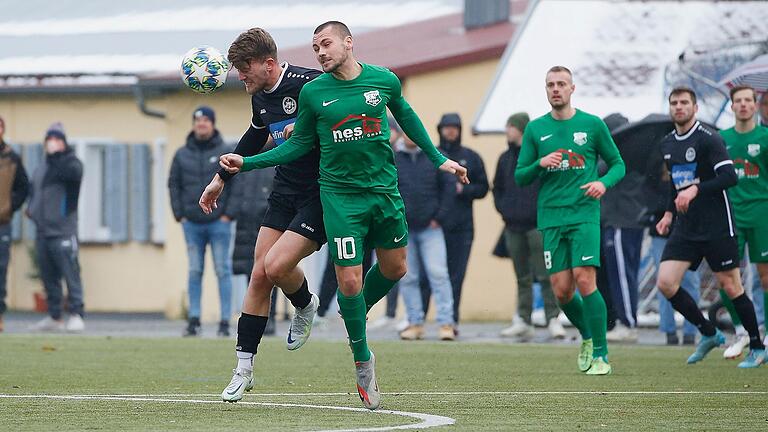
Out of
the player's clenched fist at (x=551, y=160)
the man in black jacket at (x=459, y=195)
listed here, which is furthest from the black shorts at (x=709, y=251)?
the man in black jacket at (x=459, y=195)

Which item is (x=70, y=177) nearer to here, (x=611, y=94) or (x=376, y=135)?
(x=611, y=94)

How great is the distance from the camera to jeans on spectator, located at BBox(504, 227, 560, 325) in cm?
1866

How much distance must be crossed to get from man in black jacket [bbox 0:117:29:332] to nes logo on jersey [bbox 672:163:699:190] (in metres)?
9.43

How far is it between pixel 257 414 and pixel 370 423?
2.87ft

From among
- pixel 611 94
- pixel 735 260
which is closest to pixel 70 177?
pixel 611 94

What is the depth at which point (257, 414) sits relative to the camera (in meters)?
9.36

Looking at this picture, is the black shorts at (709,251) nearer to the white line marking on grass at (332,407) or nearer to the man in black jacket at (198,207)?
the white line marking on grass at (332,407)

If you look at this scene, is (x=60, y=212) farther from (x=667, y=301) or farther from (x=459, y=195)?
(x=667, y=301)

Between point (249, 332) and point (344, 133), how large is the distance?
1.39 meters

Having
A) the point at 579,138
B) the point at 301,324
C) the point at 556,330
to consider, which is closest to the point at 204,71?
the point at 301,324

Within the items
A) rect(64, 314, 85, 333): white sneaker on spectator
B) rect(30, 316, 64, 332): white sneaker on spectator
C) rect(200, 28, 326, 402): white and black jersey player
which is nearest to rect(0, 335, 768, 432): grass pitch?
rect(200, 28, 326, 402): white and black jersey player

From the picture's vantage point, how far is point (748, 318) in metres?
13.9

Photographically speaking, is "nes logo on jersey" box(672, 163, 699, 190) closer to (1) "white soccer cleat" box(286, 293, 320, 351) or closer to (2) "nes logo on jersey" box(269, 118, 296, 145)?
(1) "white soccer cleat" box(286, 293, 320, 351)

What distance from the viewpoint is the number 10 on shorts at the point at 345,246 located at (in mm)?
9906
